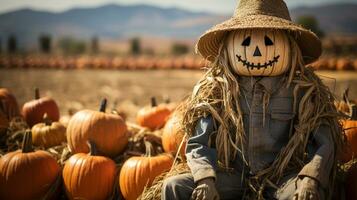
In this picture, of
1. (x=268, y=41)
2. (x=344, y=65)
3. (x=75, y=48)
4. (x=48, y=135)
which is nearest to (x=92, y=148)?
(x=48, y=135)

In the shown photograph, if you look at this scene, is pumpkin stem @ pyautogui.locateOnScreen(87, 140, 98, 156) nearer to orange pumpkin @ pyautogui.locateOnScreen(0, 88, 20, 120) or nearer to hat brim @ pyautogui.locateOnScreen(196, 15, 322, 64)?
hat brim @ pyautogui.locateOnScreen(196, 15, 322, 64)

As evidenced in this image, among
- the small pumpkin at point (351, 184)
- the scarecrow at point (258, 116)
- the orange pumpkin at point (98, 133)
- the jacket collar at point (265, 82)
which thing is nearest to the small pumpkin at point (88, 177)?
the orange pumpkin at point (98, 133)

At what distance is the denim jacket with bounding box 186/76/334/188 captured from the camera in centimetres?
300

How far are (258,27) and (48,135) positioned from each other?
2.84 metres

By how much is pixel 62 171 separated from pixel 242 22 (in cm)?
230

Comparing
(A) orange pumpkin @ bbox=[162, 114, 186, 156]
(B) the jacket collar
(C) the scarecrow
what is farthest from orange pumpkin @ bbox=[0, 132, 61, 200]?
(B) the jacket collar

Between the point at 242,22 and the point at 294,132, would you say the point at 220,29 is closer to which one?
the point at 242,22

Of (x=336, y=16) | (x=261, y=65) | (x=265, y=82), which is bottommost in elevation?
(x=265, y=82)

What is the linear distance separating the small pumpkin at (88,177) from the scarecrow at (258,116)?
1005 mm

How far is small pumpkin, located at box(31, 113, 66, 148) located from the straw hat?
2134 mm

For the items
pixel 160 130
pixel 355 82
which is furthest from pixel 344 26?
pixel 160 130

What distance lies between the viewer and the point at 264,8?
10.7 ft

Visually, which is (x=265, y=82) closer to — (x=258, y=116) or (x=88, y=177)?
(x=258, y=116)

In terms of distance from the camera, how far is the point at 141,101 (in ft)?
32.2
